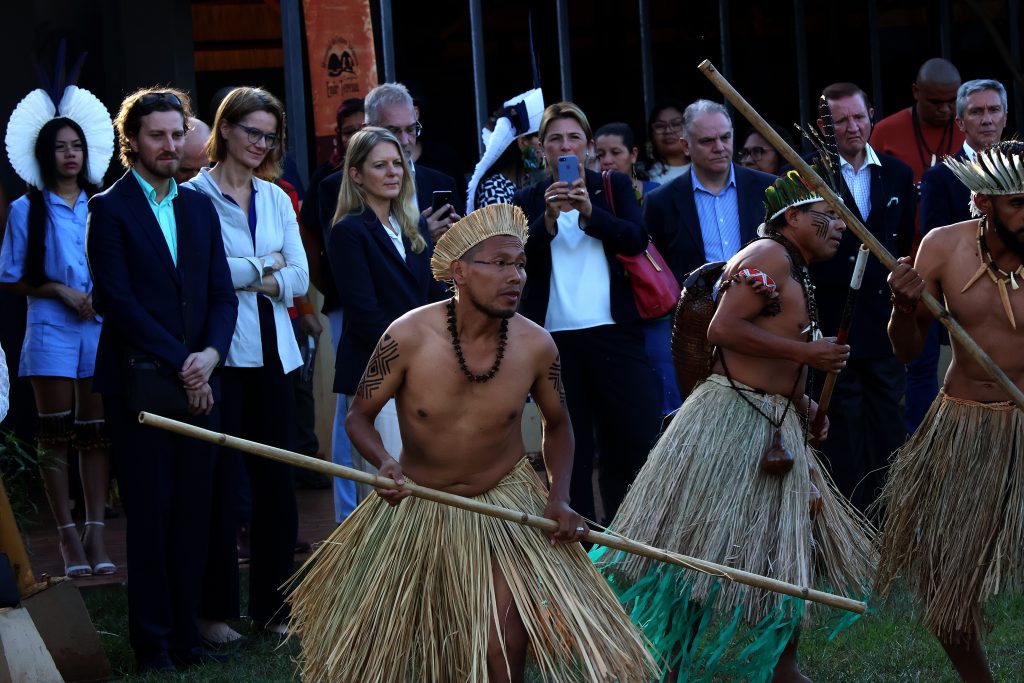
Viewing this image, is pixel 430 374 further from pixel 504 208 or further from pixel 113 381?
pixel 113 381

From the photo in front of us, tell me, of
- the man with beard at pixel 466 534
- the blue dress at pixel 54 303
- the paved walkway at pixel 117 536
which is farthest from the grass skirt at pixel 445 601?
the blue dress at pixel 54 303

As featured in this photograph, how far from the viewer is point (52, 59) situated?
35.1 ft

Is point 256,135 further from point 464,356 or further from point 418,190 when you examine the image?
point 464,356

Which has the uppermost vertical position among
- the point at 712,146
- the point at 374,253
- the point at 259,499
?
the point at 712,146

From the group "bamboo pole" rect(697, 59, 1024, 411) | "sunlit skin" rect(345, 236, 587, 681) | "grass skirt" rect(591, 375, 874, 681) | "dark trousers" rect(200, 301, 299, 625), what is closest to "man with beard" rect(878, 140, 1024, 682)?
"bamboo pole" rect(697, 59, 1024, 411)

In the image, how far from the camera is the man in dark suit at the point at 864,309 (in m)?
7.51

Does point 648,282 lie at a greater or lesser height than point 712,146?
lesser

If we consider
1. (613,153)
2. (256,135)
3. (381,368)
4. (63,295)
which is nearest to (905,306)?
(381,368)

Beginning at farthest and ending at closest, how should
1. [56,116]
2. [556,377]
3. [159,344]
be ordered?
[56,116]
[159,344]
[556,377]

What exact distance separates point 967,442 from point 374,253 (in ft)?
8.31

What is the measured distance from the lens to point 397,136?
7.11 m

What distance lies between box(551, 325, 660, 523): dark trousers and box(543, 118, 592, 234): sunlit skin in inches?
21.9

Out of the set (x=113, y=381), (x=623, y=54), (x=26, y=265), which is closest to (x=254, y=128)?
(x=113, y=381)

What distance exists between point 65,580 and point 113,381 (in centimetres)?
77
